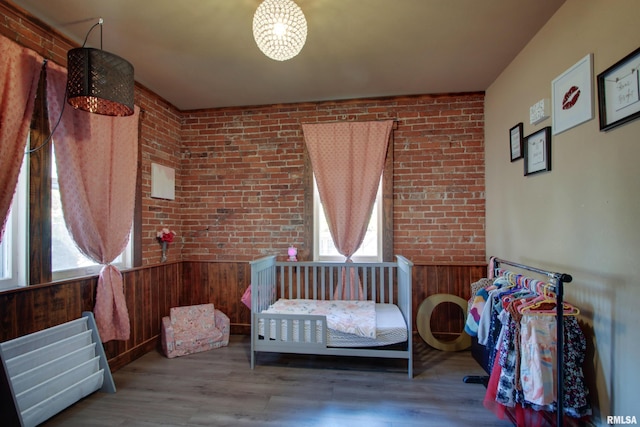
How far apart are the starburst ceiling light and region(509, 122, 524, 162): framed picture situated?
1795 millimetres

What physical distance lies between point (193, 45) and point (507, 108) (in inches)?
101

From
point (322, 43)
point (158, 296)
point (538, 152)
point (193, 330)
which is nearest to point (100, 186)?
point (158, 296)

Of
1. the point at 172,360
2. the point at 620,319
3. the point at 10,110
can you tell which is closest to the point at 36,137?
the point at 10,110

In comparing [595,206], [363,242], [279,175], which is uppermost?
[279,175]

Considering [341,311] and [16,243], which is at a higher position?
[16,243]

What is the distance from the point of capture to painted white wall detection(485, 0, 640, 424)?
142cm

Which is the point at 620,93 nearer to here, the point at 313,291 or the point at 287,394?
the point at 287,394

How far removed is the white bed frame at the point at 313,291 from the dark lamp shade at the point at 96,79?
150cm

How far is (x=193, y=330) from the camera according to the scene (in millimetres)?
2949

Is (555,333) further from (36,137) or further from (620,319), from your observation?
(36,137)

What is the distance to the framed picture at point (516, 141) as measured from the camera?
238cm

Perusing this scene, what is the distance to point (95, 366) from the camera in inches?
84.4
